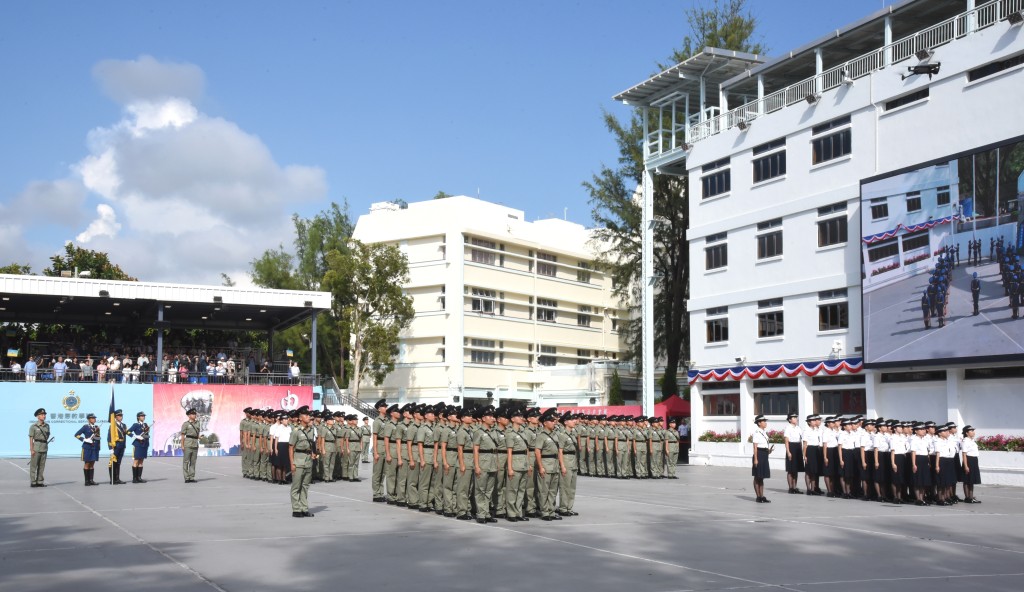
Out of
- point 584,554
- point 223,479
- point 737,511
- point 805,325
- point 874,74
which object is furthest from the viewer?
point 805,325

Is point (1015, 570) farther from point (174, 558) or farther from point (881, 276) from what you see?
point (881, 276)

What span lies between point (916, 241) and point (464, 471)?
16.9 m

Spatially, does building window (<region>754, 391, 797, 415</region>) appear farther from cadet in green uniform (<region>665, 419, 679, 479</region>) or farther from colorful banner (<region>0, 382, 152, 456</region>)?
colorful banner (<region>0, 382, 152, 456</region>)

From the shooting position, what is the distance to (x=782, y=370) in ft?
106

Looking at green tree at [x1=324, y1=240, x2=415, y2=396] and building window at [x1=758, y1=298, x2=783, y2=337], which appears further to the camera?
green tree at [x1=324, y1=240, x2=415, y2=396]

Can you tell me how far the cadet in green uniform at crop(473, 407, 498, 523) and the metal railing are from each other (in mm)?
18752

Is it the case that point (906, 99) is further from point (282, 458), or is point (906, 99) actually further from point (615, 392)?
point (615, 392)

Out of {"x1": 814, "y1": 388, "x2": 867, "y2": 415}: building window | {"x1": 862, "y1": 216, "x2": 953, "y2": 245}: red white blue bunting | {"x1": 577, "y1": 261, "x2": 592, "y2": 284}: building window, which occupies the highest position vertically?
{"x1": 577, "y1": 261, "x2": 592, "y2": 284}: building window

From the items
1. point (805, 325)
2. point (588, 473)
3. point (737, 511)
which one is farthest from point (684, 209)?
point (737, 511)

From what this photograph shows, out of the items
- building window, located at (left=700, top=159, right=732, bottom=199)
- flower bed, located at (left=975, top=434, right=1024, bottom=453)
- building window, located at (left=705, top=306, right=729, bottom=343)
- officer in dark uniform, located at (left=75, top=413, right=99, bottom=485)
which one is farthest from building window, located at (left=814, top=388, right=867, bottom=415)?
officer in dark uniform, located at (left=75, top=413, right=99, bottom=485)

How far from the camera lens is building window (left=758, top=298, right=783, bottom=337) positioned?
108 ft

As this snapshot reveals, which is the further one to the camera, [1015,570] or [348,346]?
[348,346]

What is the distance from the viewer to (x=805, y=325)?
31625mm

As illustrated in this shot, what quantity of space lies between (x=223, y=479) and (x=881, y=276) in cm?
1843
